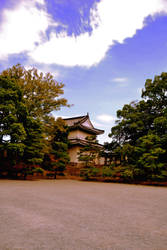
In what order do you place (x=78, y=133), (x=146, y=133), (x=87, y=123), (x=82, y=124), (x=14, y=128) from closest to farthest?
(x=14, y=128), (x=146, y=133), (x=78, y=133), (x=82, y=124), (x=87, y=123)

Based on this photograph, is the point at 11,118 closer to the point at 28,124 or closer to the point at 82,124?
the point at 28,124

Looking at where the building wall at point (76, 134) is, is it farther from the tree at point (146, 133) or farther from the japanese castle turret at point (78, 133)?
the tree at point (146, 133)

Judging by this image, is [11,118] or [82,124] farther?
[82,124]

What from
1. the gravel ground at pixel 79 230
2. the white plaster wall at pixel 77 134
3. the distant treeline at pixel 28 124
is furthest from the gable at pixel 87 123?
the gravel ground at pixel 79 230

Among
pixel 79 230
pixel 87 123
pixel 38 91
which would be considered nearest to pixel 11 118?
pixel 38 91

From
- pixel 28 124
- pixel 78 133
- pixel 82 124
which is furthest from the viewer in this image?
pixel 82 124

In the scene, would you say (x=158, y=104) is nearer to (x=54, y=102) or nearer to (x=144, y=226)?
(x=54, y=102)

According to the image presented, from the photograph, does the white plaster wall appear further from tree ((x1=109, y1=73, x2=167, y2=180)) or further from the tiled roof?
tree ((x1=109, y1=73, x2=167, y2=180))

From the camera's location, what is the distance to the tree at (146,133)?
40.1 ft

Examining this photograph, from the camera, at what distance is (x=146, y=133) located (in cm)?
1485

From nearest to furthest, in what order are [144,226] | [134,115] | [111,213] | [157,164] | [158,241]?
[158,241]
[144,226]
[111,213]
[157,164]
[134,115]

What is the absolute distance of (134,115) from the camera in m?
14.8

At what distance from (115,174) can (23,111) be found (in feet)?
26.2

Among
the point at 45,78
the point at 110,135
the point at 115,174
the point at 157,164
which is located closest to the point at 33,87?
the point at 45,78
